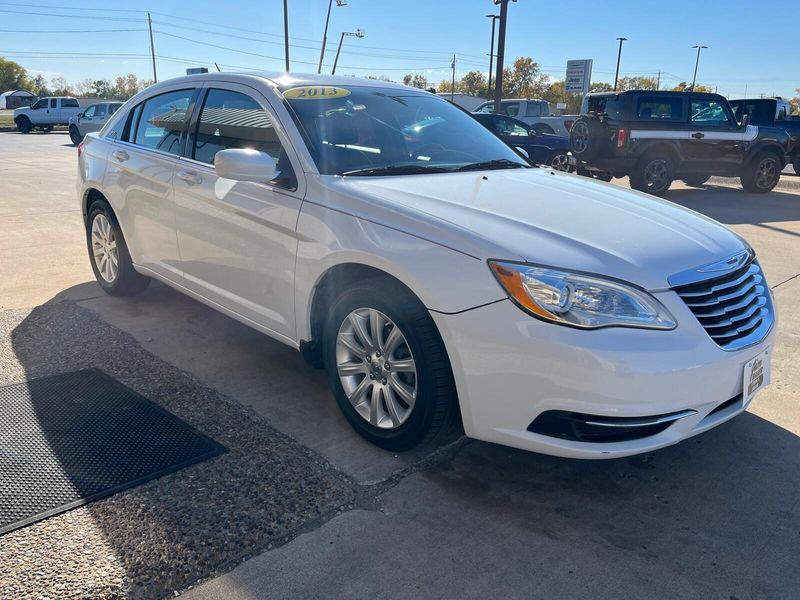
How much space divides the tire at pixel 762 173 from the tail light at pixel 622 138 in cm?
299

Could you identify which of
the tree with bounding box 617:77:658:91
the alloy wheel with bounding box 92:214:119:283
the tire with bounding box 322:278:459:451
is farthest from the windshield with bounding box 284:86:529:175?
the tree with bounding box 617:77:658:91

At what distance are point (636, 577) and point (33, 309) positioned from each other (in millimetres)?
4500

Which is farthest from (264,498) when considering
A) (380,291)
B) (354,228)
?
(354,228)

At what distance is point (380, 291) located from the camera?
2.87 meters

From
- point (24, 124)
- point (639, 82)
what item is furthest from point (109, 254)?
→ point (639, 82)

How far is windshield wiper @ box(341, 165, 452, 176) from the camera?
331 centimetres

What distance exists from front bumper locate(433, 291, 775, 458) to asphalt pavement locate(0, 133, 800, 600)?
35 cm

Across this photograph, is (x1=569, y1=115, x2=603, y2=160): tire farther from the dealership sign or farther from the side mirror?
the dealership sign

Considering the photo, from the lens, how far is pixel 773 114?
15375mm

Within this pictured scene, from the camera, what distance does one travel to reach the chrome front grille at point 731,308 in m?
2.58

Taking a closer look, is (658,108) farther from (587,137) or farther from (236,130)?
(236,130)

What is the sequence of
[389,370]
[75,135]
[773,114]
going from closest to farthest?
[389,370], [773,114], [75,135]

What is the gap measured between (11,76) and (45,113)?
6722 cm

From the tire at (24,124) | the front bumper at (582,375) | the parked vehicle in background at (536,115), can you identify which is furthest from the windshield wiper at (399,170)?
the tire at (24,124)
